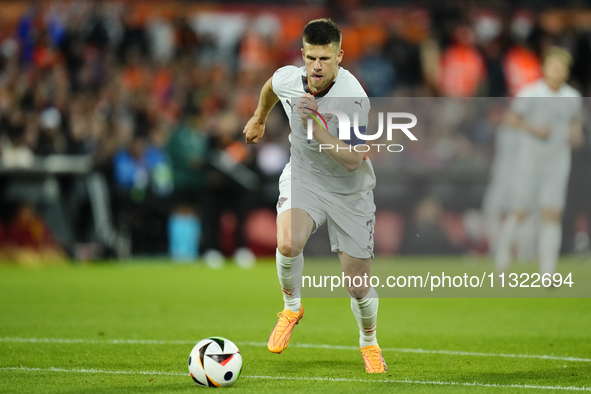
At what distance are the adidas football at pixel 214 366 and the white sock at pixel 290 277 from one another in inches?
41.0

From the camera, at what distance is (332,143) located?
5465mm

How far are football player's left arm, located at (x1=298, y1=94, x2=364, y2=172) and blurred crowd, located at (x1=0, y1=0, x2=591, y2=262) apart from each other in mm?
10180

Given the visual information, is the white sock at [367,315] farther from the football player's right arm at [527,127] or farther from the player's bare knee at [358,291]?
the football player's right arm at [527,127]

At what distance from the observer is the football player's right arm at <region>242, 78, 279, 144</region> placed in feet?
20.5

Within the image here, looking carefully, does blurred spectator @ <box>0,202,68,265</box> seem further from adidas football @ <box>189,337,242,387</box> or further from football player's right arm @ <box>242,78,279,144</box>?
adidas football @ <box>189,337,242,387</box>

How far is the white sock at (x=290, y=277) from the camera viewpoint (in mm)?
6102

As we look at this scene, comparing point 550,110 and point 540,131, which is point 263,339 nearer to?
Answer: point 540,131

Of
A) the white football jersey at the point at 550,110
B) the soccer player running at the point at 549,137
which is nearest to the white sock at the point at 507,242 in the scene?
the soccer player running at the point at 549,137

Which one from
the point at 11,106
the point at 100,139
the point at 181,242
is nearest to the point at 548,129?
the point at 181,242

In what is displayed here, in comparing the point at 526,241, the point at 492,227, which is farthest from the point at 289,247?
the point at 492,227

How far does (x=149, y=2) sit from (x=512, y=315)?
1365 centimetres

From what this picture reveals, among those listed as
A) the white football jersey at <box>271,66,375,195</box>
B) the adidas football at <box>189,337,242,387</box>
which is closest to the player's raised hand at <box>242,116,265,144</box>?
the white football jersey at <box>271,66,375,195</box>

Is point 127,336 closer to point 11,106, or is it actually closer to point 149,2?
point 11,106

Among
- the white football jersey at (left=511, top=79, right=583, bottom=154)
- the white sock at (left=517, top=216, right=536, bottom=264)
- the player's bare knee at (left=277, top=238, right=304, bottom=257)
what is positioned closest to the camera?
the player's bare knee at (left=277, top=238, right=304, bottom=257)
